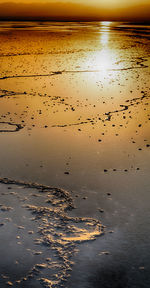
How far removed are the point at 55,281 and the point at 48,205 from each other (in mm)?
1188

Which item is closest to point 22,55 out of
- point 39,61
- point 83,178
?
point 39,61

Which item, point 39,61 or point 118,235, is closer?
point 118,235

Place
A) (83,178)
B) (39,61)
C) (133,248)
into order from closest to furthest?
(133,248)
(83,178)
(39,61)

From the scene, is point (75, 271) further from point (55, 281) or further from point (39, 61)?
point (39, 61)

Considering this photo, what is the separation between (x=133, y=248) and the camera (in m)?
3.17

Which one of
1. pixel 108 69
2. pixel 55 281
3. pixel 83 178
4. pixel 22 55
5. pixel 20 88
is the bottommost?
pixel 55 281

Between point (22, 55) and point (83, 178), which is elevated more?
point (22, 55)

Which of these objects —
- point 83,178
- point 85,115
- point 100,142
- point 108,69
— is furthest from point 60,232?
point 108,69

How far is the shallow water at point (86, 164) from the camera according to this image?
2.99m

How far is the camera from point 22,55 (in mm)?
16797

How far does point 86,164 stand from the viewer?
496 cm

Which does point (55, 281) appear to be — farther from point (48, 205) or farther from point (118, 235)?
point (48, 205)

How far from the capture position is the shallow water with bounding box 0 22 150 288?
2.99 m

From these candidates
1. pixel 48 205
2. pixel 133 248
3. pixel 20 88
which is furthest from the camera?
pixel 20 88
